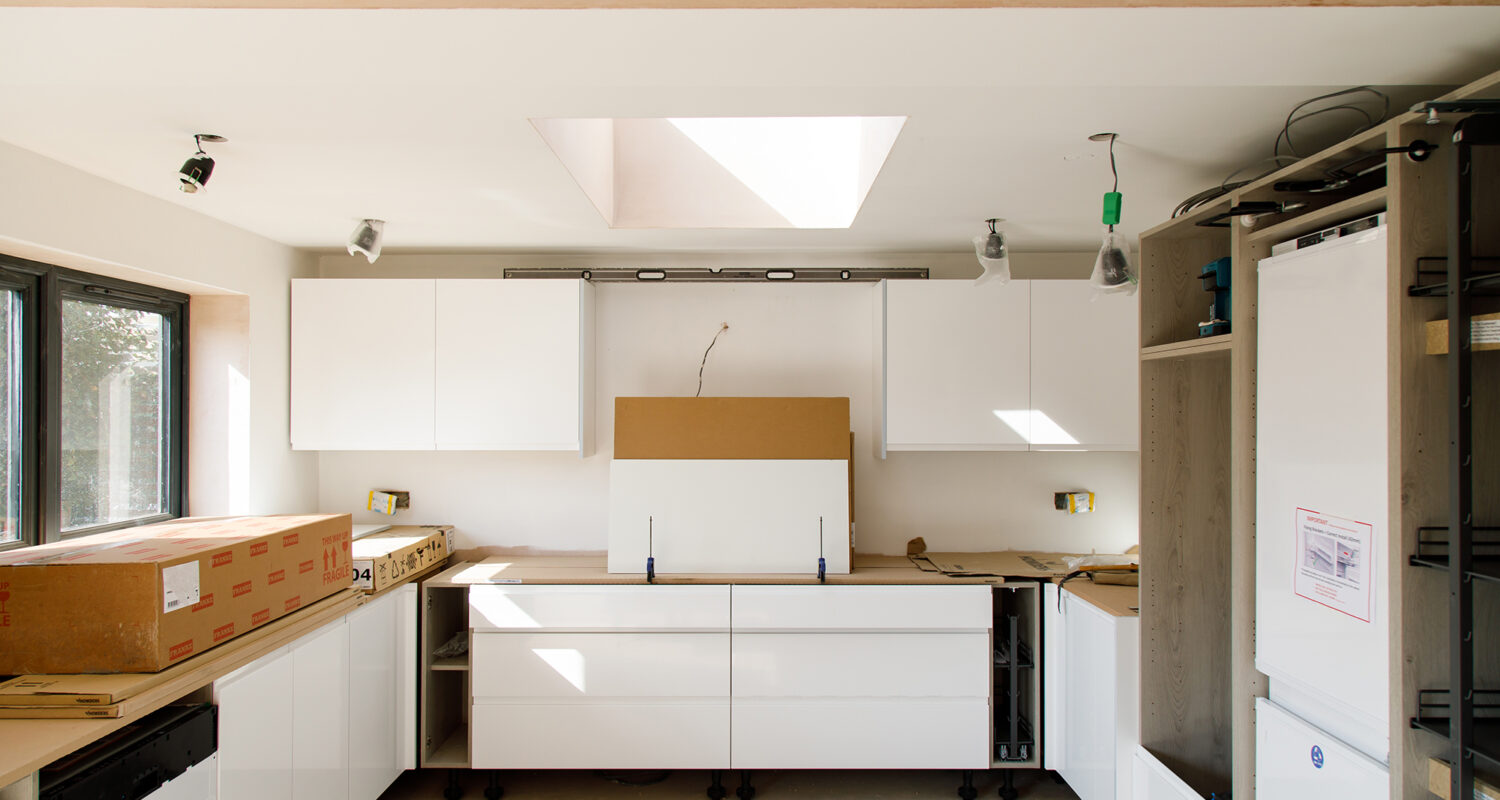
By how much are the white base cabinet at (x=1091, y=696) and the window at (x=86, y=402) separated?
3.48 m

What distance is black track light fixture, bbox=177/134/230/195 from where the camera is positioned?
1.92 m

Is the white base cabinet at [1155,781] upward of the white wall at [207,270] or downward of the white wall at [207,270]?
downward

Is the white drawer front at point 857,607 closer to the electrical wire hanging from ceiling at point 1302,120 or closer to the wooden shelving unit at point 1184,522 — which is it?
the wooden shelving unit at point 1184,522

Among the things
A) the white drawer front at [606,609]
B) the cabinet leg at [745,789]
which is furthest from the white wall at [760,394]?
the cabinet leg at [745,789]

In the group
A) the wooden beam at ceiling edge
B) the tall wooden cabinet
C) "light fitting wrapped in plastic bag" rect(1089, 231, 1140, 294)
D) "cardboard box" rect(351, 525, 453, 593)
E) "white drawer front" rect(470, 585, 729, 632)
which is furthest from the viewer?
"white drawer front" rect(470, 585, 729, 632)

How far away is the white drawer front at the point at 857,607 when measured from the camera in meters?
2.96

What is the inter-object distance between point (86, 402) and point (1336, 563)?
3638 millimetres

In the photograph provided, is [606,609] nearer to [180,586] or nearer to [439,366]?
[439,366]

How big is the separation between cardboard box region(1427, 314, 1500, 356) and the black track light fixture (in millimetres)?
2760

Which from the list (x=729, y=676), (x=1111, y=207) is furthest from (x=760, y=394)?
(x=1111, y=207)

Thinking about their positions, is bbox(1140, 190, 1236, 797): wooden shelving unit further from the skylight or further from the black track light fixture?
the black track light fixture

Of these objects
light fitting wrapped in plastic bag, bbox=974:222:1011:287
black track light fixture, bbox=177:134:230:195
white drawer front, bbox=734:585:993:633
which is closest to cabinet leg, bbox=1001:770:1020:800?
white drawer front, bbox=734:585:993:633

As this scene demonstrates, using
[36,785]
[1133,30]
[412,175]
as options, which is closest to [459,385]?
[412,175]

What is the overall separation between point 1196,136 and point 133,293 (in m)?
3.49
